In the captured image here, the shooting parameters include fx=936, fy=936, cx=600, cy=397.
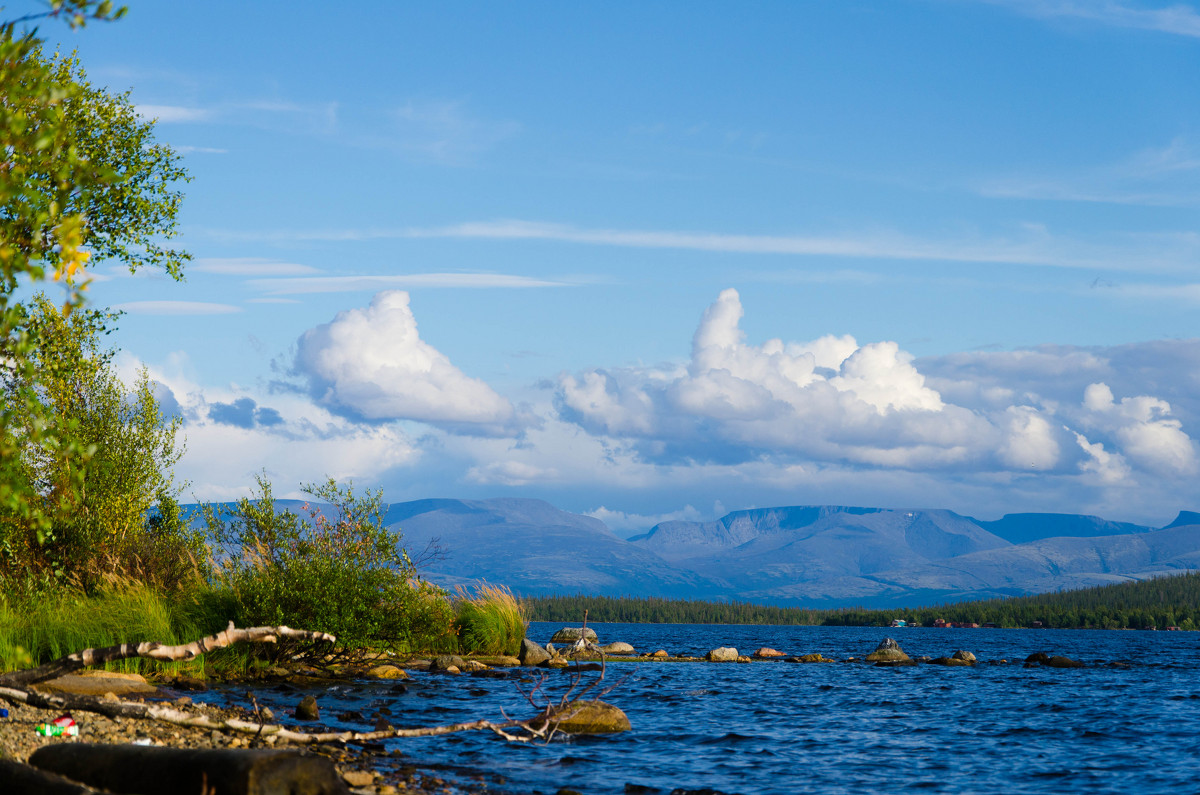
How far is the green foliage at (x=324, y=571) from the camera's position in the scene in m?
31.5

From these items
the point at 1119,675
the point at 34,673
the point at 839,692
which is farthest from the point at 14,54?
the point at 1119,675

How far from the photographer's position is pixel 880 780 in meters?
21.2

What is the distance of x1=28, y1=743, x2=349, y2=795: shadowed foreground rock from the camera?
1131 centimetres

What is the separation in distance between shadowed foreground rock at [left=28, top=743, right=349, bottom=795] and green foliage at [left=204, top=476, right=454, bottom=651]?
61.0ft

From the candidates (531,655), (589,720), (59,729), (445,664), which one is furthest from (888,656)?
(59,729)

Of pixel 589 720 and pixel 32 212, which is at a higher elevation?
pixel 32 212

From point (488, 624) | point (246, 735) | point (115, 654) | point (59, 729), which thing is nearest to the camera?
point (115, 654)

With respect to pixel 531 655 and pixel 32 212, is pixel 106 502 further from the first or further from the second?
pixel 32 212

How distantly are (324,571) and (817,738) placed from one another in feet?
56.3

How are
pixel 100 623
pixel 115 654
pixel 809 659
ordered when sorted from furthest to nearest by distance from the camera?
pixel 809 659 → pixel 100 623 → pixel 115 654

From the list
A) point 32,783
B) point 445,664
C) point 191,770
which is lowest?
point 445,664

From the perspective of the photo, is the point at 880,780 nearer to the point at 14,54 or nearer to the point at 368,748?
the point at 368,748

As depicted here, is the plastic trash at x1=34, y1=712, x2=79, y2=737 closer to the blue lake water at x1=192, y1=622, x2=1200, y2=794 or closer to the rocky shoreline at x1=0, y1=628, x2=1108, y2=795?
the rocky shoreline at x1=0, y1=628, x2=1108, y2=795

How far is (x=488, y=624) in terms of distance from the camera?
4453 cm
